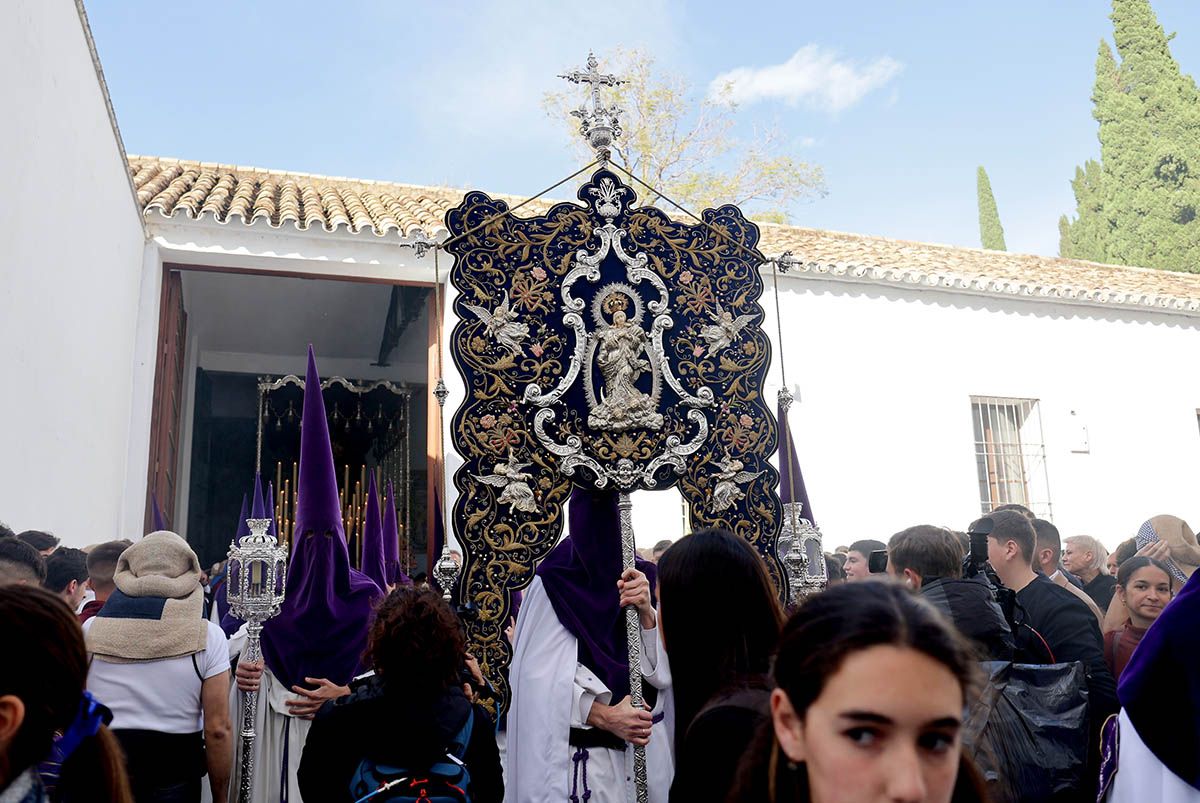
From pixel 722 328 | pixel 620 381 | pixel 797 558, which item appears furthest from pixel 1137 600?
pixel 620 381

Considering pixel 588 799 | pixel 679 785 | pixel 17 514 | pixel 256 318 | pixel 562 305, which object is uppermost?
pixel 256 318

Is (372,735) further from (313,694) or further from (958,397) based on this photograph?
(958,397)

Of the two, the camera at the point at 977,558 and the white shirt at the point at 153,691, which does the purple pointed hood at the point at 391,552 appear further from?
the camera at the point at 977,558

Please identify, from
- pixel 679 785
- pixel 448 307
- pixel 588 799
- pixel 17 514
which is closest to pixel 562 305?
pixel 588 799

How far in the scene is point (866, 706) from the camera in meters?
1.52

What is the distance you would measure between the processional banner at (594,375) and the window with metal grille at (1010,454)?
839 cm

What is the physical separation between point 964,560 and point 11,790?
3.09 m

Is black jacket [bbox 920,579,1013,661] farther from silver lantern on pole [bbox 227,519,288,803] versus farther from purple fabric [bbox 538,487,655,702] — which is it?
silver lantern on pole [bbox 227,519,288,803]

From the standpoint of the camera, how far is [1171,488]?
1192 centimetres

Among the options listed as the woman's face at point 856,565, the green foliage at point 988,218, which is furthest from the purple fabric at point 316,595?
the green foliage at point 988,218

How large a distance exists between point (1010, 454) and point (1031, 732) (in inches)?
370

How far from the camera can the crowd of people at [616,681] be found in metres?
1.62

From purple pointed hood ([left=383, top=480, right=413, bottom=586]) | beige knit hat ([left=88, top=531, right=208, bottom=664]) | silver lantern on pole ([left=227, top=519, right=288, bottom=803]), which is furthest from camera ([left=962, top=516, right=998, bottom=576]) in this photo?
purple pointed hood ([left=383, top=480, right=413, bottom=586])

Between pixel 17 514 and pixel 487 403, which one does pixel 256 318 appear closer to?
pixel 17 514
